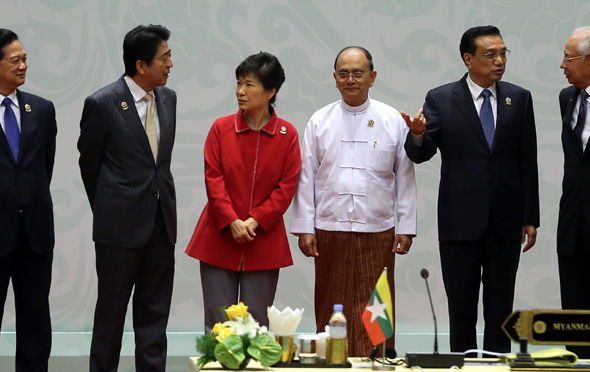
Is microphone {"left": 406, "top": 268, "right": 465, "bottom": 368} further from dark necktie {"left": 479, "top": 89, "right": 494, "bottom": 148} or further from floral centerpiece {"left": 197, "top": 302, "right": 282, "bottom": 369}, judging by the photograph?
dark necktie {"left": 479, "top": 89, "right": 494, "bottom": 148}

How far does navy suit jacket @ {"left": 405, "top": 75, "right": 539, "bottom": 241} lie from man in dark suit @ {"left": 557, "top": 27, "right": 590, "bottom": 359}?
0.52ft

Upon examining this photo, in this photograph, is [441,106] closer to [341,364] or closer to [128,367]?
[341,364]

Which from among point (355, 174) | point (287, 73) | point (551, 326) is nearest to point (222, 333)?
point (551, 326)

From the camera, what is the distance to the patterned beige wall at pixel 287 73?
596 centimetres

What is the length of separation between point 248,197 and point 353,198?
51cm

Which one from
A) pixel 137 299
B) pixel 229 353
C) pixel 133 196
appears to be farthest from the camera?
pixel 137 299

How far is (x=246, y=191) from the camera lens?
439 centimetres

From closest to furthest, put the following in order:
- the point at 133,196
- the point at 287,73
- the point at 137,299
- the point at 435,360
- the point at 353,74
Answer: the point at 435,360 → the point at 133,196 → the point at 137,299 → the point at 353,74 → the point at 287,73

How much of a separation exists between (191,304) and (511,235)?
233cm

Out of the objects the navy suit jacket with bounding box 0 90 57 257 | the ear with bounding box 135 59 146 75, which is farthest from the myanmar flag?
the navy suit jacket with bounding box 0 90 57 257

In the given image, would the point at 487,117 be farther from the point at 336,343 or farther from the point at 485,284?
the point at 336,343

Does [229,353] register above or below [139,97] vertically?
below

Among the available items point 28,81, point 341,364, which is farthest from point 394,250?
point 28,81

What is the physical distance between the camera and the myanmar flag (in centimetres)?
321
